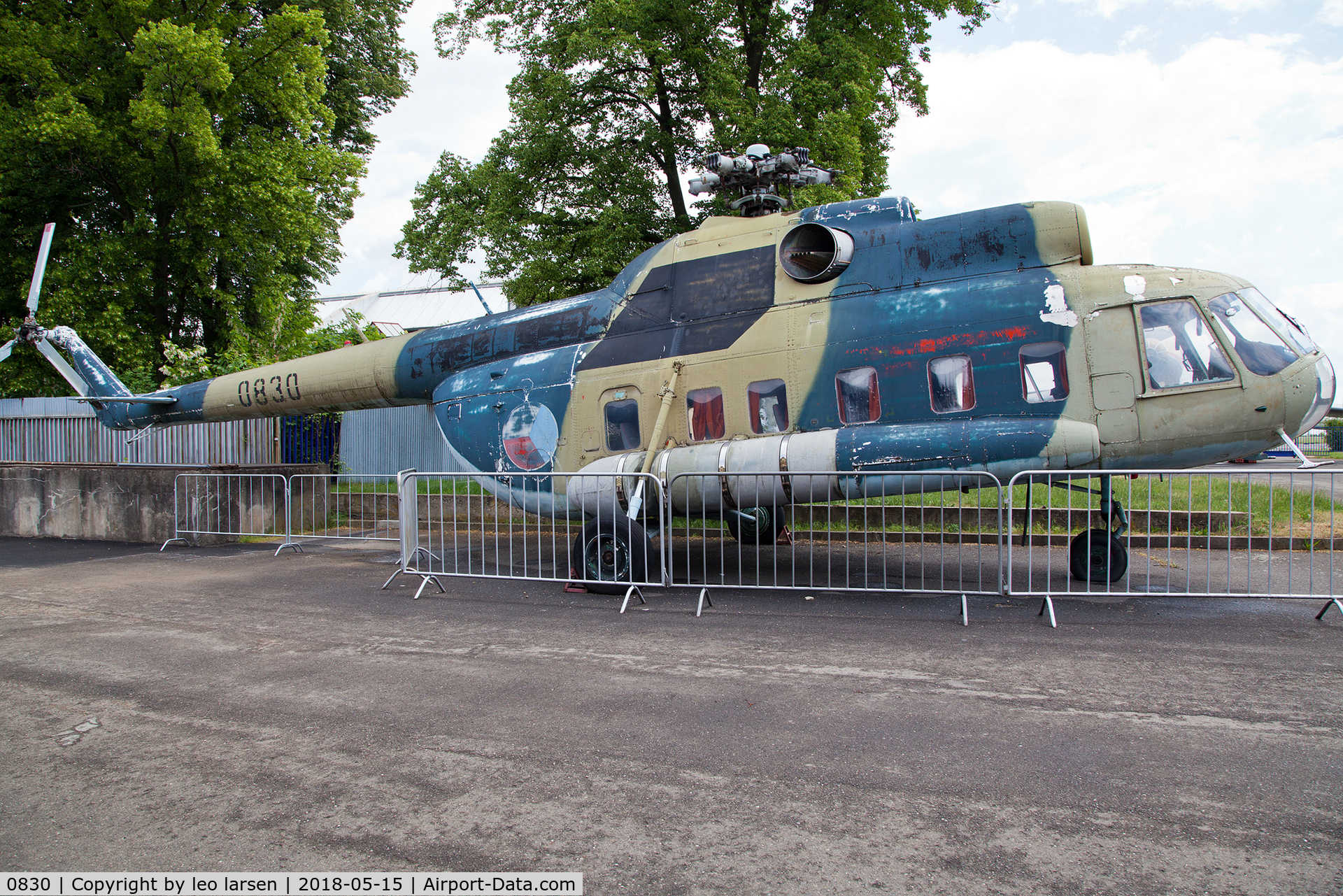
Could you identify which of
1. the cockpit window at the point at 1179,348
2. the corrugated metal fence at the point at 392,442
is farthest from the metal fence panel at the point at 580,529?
the corrugated metal fence at the point at 392,442

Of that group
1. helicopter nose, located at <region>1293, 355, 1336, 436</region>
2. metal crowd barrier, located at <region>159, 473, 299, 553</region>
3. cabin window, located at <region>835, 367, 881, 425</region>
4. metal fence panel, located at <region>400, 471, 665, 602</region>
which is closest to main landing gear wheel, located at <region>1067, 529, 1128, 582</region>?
helicopter nose, located at <region>1293, 355, 1336, 436</region>

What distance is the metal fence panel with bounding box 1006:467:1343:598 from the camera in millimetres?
6652

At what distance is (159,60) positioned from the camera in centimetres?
1662

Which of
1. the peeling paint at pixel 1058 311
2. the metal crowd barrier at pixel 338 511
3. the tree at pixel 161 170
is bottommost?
the metal crowd barrier at pixel 338 511

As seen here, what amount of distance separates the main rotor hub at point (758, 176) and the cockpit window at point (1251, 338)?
413 centimetres

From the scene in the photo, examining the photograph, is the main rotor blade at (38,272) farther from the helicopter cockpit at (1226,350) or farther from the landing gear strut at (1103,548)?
the helicopter cockpit at (1226,350)

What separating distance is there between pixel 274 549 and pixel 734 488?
26.2 ft

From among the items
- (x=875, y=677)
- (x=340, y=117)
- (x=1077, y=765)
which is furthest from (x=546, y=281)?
(x=1077, y=765)

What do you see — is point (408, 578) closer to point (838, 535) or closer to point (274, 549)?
point (274, 549)

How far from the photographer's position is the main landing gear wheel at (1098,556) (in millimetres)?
7383

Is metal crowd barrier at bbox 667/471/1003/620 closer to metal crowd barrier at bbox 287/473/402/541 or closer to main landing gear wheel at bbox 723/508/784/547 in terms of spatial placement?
main landing gear wheel at bbox 723/508/784/547

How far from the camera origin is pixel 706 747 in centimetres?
398

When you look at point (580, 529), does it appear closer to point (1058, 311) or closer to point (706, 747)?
point (706, 747)

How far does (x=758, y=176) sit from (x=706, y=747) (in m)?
6.62
